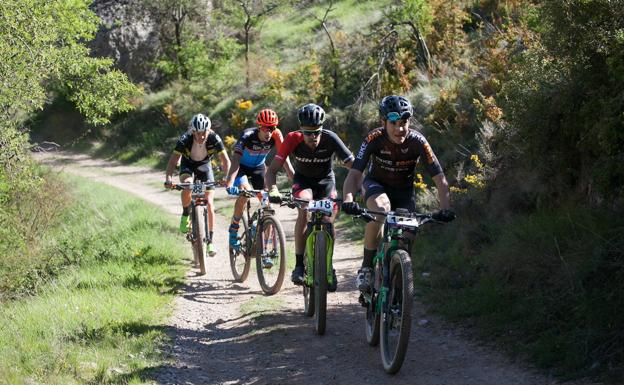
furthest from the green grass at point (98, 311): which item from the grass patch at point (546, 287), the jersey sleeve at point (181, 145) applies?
the grass patch at point (546, 287)

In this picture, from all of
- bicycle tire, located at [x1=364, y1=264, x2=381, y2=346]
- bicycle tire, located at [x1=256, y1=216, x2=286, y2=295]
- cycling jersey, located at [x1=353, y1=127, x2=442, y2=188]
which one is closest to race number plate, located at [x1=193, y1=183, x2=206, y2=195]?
bicycle tire, located at [x1=256, y1=216, x2=286, y2=295]

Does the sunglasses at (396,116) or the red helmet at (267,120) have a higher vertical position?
the red helmet at (267,120)

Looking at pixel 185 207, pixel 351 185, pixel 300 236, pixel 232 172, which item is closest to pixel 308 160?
pixel 300 236

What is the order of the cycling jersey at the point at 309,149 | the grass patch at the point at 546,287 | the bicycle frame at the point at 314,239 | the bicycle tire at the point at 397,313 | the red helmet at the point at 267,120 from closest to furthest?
the bicycle tire at the point at 397,313 < the grass patch at the point at 546,287 < the bicycle frame at the point at 314,239 < the cycling jersey at the point at 309,149 < the red helmet at the point at 267,120

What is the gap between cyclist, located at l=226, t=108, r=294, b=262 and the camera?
9656 millimetres

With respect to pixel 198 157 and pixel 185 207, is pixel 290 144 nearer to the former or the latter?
pixel 198 157

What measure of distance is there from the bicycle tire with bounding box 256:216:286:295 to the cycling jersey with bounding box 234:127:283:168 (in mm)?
1160

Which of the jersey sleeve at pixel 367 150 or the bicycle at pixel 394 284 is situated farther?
the jersey sleeve at pixel 367 150

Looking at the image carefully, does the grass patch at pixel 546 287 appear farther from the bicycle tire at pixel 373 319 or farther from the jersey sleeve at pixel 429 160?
the jersey sleeve at pixel 429 160

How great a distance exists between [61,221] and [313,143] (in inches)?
461

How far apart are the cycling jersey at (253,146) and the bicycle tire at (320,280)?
9.08 feet

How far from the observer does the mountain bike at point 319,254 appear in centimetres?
716

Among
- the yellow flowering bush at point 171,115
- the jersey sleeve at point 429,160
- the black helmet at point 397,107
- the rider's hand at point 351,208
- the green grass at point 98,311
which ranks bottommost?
the green grass at point 98,311

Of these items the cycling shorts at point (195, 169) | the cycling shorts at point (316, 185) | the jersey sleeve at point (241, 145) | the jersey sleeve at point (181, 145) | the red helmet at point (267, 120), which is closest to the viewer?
the cycling shorts at point (316, 185)
